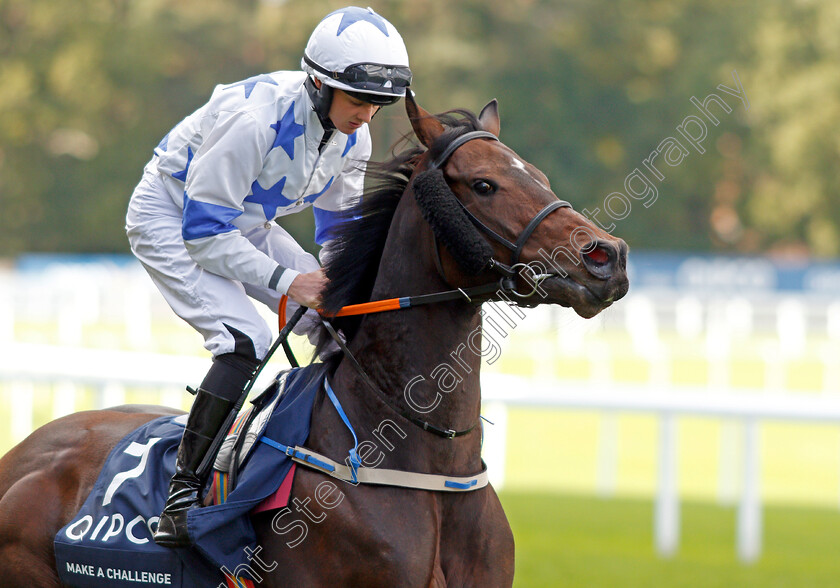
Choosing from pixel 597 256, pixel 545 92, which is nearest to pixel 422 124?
pixel 597 256

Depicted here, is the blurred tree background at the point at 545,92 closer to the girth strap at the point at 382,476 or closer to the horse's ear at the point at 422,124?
the horse's ear at the point at 422,124

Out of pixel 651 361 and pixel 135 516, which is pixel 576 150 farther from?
pixel 135 516

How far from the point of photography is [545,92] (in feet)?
118

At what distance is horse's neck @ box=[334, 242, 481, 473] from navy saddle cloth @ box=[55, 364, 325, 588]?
0.76ft

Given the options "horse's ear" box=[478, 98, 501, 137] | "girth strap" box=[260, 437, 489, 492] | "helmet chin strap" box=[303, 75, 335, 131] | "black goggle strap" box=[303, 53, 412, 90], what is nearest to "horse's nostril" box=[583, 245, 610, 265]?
"horse's ear" box=[478, 98, 501, 137]

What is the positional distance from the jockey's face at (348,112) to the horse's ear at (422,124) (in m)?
0.19

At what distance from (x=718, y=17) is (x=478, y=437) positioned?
37789 millimetres

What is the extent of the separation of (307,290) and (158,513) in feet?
2.73

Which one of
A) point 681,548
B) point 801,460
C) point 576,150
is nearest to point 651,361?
point 801,460

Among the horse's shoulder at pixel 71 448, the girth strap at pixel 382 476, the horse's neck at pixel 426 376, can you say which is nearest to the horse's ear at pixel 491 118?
the horse's neck at pixel 426 376

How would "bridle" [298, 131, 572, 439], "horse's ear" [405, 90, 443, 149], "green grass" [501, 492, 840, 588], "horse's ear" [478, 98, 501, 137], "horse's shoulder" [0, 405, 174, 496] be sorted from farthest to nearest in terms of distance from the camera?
1. "green grass" [501, 492, 840, 588]
2. "horse's shoulder" [0, 405, 174, 496]
3. "horse's ear" [478, 98, 501, 137]
4. "horse's ear" [405, 90, 443, 149]
5. "bridle" [298, 131, 572, 439]

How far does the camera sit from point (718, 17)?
38.1 m

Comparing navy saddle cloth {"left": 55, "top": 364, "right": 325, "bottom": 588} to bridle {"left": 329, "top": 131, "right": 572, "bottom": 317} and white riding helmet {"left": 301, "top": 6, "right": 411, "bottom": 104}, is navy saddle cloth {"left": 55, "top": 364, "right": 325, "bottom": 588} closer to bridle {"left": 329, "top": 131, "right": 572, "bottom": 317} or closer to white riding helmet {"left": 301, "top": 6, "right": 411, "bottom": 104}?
bridle {"left": 329, "top": 131, "right": 572, "bottom": 317}

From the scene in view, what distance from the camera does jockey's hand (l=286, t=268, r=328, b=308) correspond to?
3225 millimetres
